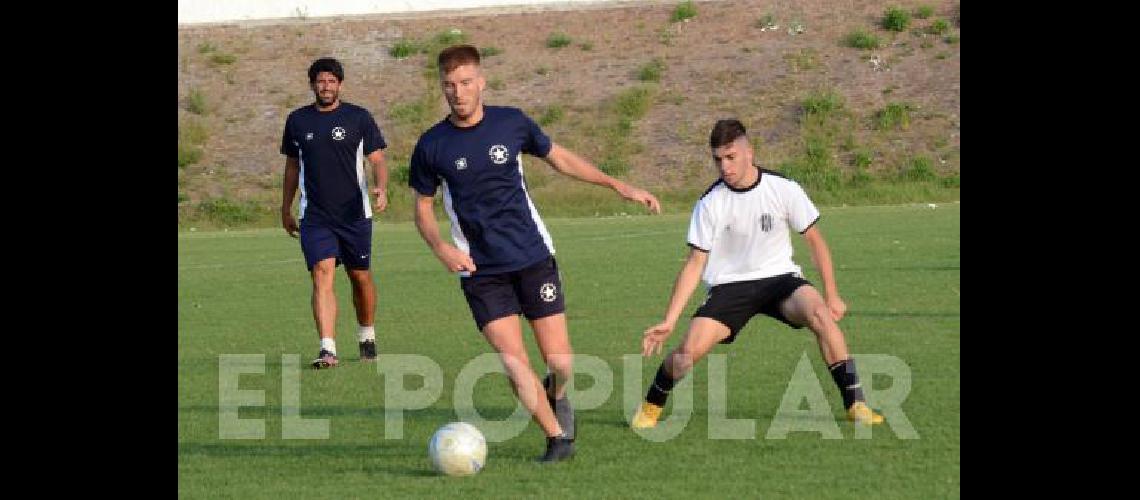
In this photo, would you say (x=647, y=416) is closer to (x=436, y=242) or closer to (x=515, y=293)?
(x=515, y=293)

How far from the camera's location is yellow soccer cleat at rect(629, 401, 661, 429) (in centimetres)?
1078

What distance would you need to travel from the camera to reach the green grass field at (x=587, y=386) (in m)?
9.16

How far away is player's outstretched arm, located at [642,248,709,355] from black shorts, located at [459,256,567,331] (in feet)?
1.87

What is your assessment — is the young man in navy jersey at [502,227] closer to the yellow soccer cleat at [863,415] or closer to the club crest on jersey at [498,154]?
the club crest on jersey at [498,154]

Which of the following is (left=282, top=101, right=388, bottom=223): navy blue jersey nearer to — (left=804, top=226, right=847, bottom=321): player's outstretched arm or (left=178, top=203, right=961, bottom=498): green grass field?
(left=178, top=203, right=961, bottom=498): green grass field

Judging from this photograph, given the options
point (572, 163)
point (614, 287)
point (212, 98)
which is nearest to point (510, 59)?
point (212, 98)

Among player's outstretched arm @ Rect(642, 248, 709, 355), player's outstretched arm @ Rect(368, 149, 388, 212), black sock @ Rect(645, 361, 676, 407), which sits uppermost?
player's outstretched arm @ Rect(368, 149, 388, 212)

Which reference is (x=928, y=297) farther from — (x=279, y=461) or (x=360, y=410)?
(x=279, y=461)

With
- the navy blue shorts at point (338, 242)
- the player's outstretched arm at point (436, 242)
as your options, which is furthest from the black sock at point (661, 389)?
the navy blue shorts at point (338, 242)

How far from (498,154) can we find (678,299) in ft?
4.24

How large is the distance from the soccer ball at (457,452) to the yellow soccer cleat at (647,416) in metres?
1.57

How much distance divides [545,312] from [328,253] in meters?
4.94

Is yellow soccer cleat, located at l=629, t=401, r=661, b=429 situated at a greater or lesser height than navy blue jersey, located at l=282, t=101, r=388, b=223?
lesser

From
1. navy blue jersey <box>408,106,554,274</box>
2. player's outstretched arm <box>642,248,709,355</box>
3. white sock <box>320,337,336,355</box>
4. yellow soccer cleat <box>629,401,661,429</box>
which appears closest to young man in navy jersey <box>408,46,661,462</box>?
navy blue jersey <box>408,106,554,274</box>
